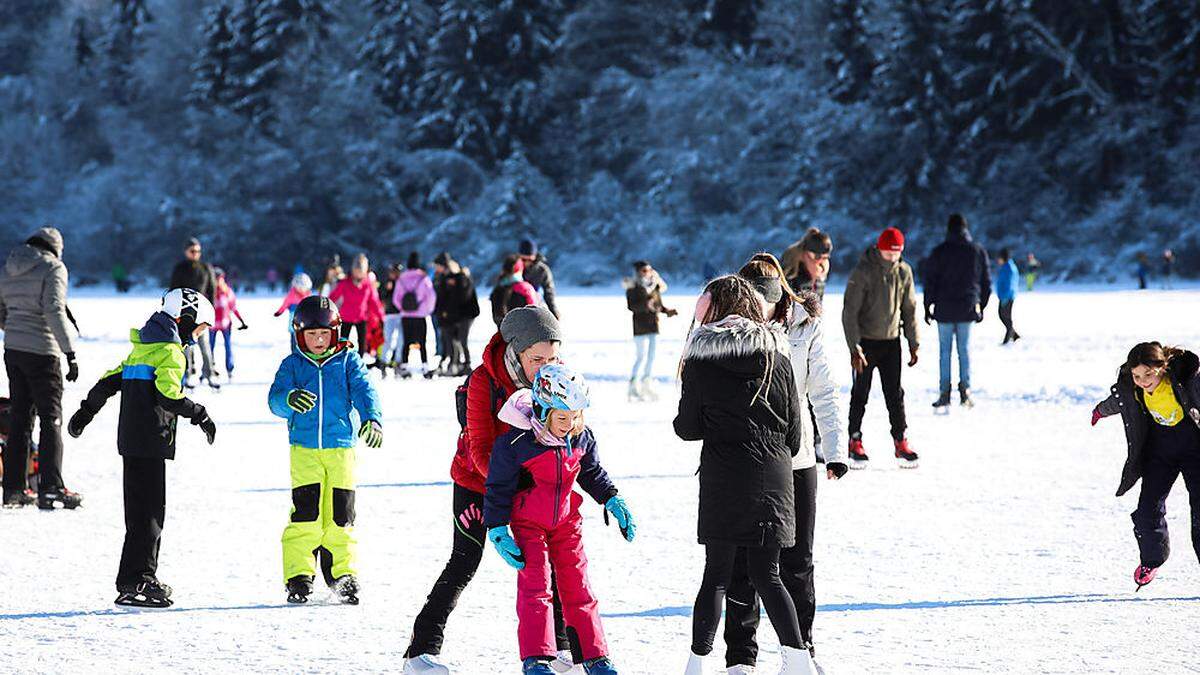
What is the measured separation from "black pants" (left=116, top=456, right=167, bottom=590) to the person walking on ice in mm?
5136

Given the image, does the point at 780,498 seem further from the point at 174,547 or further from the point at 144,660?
the point at 174,547

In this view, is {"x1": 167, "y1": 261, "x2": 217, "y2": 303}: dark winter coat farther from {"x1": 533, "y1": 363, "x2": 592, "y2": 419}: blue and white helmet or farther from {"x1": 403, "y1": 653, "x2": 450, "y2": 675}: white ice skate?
{"x1": 533, "y1": 363, "x2": 592, "y2": 419}: blue and white helmet

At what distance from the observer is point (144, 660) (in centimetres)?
508

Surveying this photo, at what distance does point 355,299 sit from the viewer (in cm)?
1770

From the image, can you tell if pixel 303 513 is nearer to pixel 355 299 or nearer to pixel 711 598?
pixel 711 598

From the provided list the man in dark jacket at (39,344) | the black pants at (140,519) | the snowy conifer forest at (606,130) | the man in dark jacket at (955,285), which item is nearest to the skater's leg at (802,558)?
the black pants at (140,519)

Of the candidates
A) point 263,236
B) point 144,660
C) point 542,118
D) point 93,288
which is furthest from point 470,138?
point 144,660

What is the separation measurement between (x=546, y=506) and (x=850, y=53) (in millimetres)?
53914

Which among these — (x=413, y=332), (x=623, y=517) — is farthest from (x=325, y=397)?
(x=413, y=332)

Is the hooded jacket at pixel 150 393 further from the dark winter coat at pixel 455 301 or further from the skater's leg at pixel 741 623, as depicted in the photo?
the dark winter coat at pixel 455 301

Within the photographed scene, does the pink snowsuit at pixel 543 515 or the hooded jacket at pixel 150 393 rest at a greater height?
the hooded jacket at pixel 150 393

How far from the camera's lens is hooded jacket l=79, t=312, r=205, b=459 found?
593cm

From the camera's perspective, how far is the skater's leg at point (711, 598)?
4609mm

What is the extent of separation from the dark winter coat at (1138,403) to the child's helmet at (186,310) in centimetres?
359
